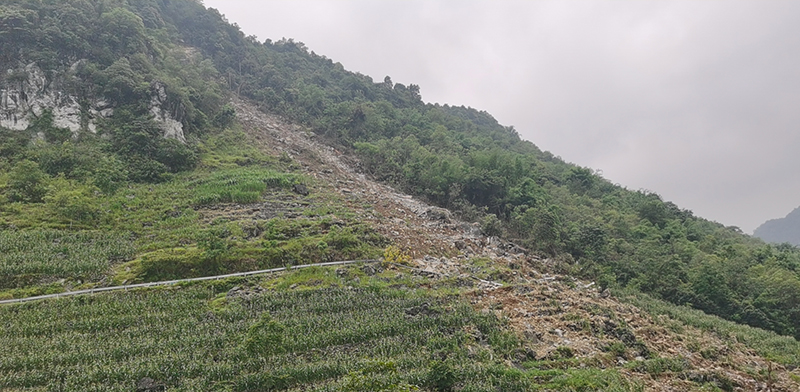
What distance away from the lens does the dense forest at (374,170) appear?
28.9 meters

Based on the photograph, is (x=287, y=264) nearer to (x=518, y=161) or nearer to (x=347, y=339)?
(x=347, y=339)

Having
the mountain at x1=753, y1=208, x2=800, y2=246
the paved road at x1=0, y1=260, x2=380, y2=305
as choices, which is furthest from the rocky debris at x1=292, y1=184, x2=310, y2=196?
the mountain at x1=753, y1=208, x2=800, y2=246

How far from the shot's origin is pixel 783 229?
17125 cm

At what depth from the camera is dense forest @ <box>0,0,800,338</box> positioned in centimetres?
2886

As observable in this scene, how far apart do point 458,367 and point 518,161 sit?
120 feet

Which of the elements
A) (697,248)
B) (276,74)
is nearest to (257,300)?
(697,248)

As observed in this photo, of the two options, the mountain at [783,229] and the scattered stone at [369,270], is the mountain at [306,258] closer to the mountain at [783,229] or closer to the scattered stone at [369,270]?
the scattered stone at [369,270]

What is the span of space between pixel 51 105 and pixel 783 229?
24164 centimetres

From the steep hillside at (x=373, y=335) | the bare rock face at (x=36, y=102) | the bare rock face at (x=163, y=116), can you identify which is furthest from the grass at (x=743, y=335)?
the bare rock face at (x=36, y=102)

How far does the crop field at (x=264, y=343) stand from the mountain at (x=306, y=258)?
0.08m

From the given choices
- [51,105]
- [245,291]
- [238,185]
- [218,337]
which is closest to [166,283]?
[245,291]

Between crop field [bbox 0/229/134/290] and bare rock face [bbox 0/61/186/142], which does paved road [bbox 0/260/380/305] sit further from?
bare rock face [bbox 0/61/186/142]

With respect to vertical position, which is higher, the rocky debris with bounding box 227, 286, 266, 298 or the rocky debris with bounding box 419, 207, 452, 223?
the rocky debris with bounding box 419, 207, 452, 223

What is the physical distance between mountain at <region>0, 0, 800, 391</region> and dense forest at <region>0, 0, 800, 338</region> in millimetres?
245
